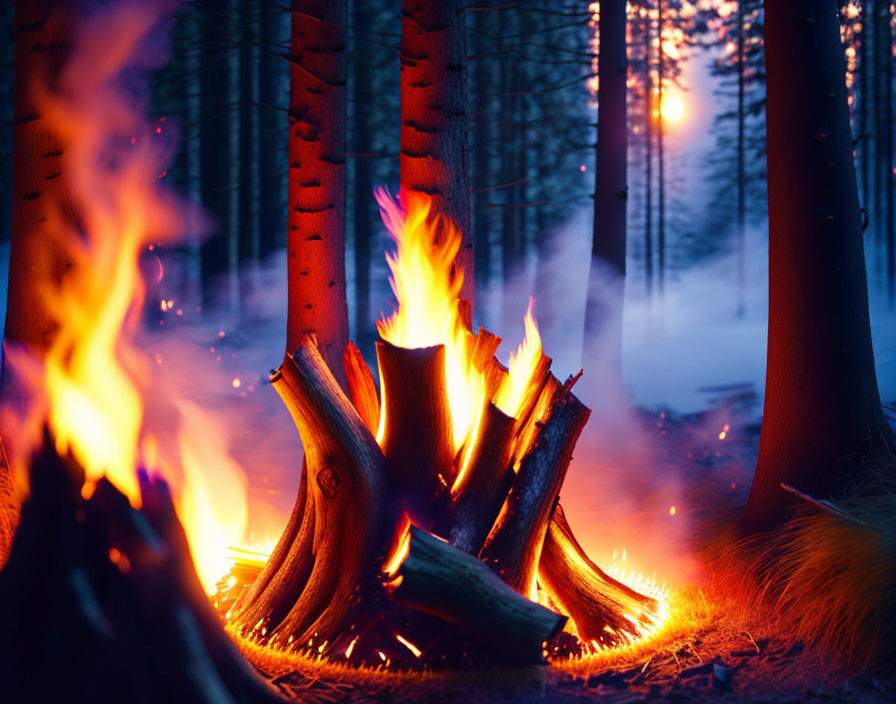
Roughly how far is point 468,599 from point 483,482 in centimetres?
75

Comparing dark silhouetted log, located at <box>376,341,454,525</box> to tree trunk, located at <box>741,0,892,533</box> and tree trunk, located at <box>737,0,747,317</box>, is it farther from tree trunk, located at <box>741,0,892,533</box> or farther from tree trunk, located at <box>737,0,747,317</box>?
tree trunk, located at <box>737,0,747,317</box>

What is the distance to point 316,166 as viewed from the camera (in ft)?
22.9

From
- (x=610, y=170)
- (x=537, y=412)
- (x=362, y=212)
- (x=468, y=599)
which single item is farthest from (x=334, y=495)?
(x=362, y=212)

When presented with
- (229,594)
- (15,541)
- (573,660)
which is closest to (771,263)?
(573,660)

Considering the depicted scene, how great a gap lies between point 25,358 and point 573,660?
3515 mm

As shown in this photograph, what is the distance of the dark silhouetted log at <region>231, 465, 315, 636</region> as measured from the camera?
4125mm

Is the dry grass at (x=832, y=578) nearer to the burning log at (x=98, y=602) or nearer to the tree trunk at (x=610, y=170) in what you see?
the burning log at (x=98, y=602)

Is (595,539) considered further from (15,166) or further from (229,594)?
(15,166)

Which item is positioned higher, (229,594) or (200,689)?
(200,689)

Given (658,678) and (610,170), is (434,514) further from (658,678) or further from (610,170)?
(610,170)

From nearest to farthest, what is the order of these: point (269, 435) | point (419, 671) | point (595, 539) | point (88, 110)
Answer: point (419, 671) → point (88, 110) → point (595, 539) → point (269, 435)

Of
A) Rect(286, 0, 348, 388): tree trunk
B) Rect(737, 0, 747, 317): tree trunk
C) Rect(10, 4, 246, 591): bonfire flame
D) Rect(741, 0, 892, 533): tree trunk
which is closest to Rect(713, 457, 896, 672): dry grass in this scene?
Rect(741, 0, 892, 533): tree trunk

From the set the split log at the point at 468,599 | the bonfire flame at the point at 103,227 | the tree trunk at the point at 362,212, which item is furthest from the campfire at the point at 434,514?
the tree trunk at the point at 362,212

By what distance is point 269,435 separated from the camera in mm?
10945
